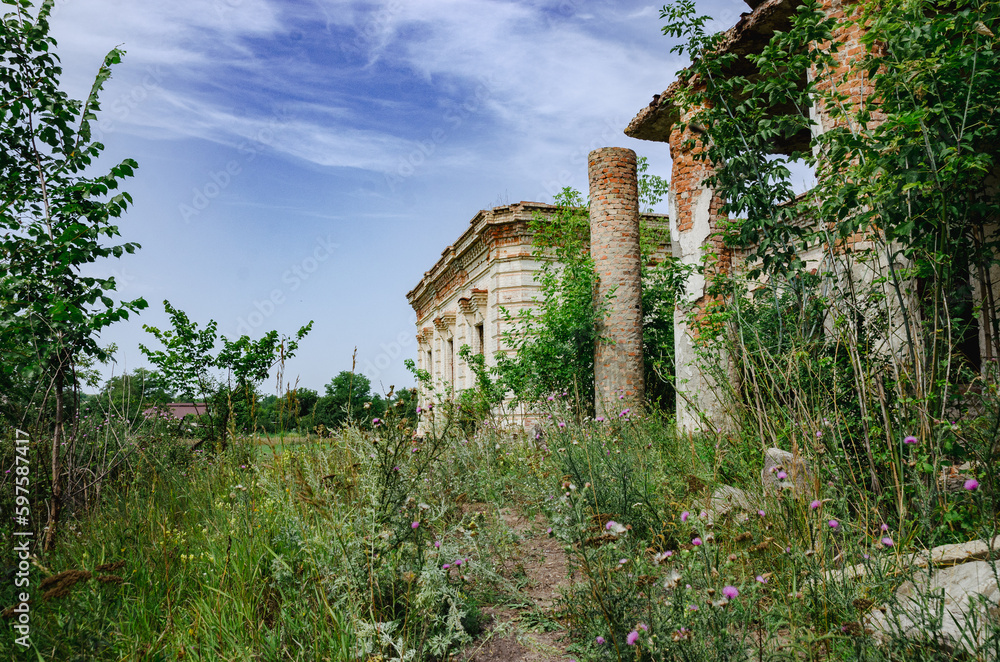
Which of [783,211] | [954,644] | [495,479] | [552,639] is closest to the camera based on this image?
[954,644]

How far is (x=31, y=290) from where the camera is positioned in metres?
4.36

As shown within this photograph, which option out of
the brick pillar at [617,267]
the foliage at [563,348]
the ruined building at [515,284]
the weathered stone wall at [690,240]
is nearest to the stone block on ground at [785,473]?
the ruined building at [515,284]

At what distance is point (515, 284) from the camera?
554 inches

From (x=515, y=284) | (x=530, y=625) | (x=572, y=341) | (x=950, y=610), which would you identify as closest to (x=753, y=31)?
(x=572, y=341)

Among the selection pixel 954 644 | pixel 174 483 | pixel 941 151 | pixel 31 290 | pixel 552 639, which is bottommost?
pixel 552 639

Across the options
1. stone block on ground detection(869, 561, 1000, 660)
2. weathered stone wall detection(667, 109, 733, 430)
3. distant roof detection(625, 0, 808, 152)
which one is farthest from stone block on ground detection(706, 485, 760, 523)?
weathered stone wall detection(667, 109, 733, 430)

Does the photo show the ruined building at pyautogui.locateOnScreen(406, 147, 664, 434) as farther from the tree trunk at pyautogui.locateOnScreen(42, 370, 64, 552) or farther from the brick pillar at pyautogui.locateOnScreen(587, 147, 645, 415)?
the tree trunk at pyautogui.locateOnScreen(42, 370, 64, 552)

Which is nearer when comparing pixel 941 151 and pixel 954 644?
pixel 954 644

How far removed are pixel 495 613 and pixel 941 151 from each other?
11.6 ft

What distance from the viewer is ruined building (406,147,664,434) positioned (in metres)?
9.02

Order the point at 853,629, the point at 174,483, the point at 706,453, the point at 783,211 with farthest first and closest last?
the point at 706,453
the point at 174,483
the point at 783,211
the point at 853,629

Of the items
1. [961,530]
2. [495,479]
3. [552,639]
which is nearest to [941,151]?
[961,530]

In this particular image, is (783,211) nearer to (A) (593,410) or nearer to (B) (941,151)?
(B) (941,151)

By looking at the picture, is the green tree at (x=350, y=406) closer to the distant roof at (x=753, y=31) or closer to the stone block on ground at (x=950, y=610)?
the stone block on ground at (x=950, y=610)
